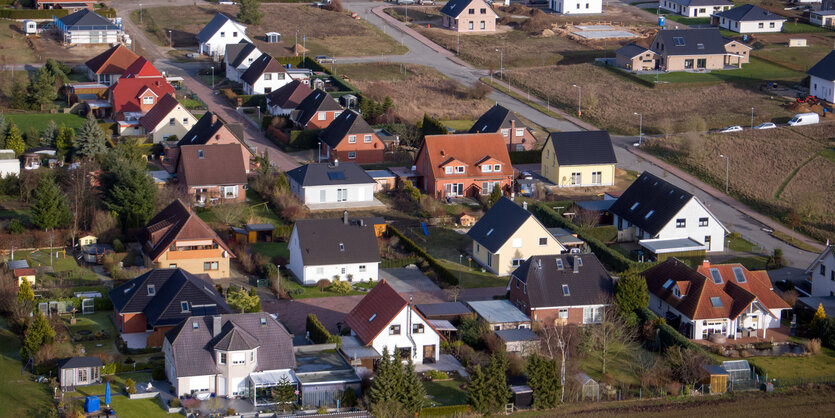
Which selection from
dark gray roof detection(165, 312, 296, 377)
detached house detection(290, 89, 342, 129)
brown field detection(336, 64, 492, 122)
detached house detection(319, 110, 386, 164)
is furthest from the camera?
brown field detection(336, 64, 492, 122)

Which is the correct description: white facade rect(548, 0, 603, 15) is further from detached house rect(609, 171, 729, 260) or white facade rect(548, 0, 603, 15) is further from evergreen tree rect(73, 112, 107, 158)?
detached house rect(609, 171, 729, 260)

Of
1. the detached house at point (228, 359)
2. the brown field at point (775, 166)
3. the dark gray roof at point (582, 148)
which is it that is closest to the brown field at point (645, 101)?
the brown field at point (775, 166)

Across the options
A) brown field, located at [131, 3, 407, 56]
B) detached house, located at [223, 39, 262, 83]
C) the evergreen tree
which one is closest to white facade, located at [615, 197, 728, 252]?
the evergreen tree

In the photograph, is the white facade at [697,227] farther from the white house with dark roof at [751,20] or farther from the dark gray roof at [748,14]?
the dark gray roof at [748,14]

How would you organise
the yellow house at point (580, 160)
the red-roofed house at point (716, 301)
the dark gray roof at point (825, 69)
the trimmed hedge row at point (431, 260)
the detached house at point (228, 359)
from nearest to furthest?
the detached house at point (228, 359)
the red-roofed house at point (716, 301)
the trimmed hedge row at point (431, 260)
the yellow house at point (580, 160)
the dark gray roof at point (825, 69)

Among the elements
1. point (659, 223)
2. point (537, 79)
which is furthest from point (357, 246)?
point (537, 79)

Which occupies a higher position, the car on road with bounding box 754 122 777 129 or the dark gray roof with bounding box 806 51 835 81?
the dark gray roof with bounding box 806 51 835 81
